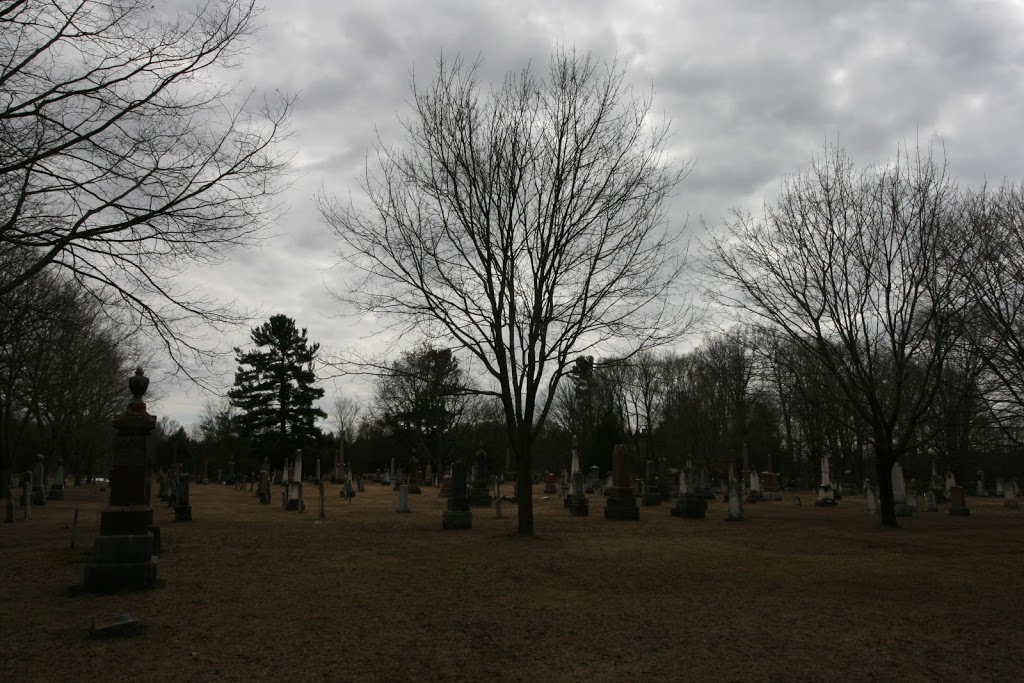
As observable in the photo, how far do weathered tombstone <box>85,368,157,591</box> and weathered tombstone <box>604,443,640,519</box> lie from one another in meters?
12.7

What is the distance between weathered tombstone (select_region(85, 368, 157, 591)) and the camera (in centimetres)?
830

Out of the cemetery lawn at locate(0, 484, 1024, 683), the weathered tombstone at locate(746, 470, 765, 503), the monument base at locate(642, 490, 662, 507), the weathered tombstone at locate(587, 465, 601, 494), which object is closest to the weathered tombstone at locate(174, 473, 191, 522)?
the cemetery lawn at locate(0, 484, 1024, 683)

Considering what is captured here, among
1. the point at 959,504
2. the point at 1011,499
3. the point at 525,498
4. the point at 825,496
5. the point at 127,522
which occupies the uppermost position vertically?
the point at 127,522

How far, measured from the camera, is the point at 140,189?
26.1ft

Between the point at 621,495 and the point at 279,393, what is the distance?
142 feet

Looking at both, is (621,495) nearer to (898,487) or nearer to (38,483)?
(898,487)

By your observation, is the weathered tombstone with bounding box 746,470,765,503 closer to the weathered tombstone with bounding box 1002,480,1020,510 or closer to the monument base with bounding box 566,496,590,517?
the weathered tombstone with bounding box 1002,480,1020,510

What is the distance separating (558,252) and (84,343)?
20.8 meters

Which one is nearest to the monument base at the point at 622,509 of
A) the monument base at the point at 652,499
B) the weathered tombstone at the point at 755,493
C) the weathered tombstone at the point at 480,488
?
the weathered tombstone at the point at 480,488

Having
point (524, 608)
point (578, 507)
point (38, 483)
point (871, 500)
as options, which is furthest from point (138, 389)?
point (871, 500)

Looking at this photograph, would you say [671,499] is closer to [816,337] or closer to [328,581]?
[816,337]

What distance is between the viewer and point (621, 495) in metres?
19.2

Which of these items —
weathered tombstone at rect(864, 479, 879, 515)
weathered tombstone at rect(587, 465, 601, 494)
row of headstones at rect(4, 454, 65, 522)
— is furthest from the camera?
weathered tombstone at rect(587, 465, 601, 494)

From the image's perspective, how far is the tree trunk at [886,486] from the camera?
17.1 meters
